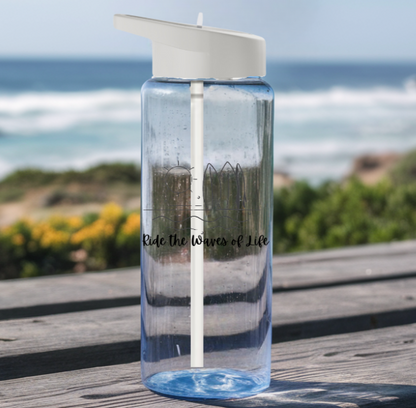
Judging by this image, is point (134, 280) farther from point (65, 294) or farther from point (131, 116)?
point (131, 116)

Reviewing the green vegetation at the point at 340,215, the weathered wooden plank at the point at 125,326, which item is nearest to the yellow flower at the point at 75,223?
the green vegetation at the point at 340,215

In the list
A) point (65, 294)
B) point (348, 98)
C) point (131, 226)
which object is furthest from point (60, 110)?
point (65, 294)

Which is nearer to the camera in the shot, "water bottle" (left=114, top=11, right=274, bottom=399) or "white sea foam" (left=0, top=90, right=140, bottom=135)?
"water bottle" (left=114, top=11, right=274, bottom=399)

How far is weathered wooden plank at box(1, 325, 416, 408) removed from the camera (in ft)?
2.47

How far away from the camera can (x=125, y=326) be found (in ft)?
3.45

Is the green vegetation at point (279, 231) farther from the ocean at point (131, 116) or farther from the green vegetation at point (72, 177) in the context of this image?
the ocean at point (131, 116)

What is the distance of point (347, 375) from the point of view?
2.80 ft

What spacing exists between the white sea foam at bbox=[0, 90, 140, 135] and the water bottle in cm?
1542

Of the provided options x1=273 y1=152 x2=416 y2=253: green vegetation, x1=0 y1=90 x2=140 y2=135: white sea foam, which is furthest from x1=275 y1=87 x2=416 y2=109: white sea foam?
x1=273 y1=152 x2=416 y2=253: green vegetation

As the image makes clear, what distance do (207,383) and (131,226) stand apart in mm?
3532

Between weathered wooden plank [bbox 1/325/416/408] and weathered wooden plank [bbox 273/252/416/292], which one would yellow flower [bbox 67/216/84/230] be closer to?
weathered wooden plank [bbox 273/252/416/292]

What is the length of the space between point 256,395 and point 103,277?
741 millimetres

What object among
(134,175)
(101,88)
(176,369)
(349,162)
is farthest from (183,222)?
(101,88)

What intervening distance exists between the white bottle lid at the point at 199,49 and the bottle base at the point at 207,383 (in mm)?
400
